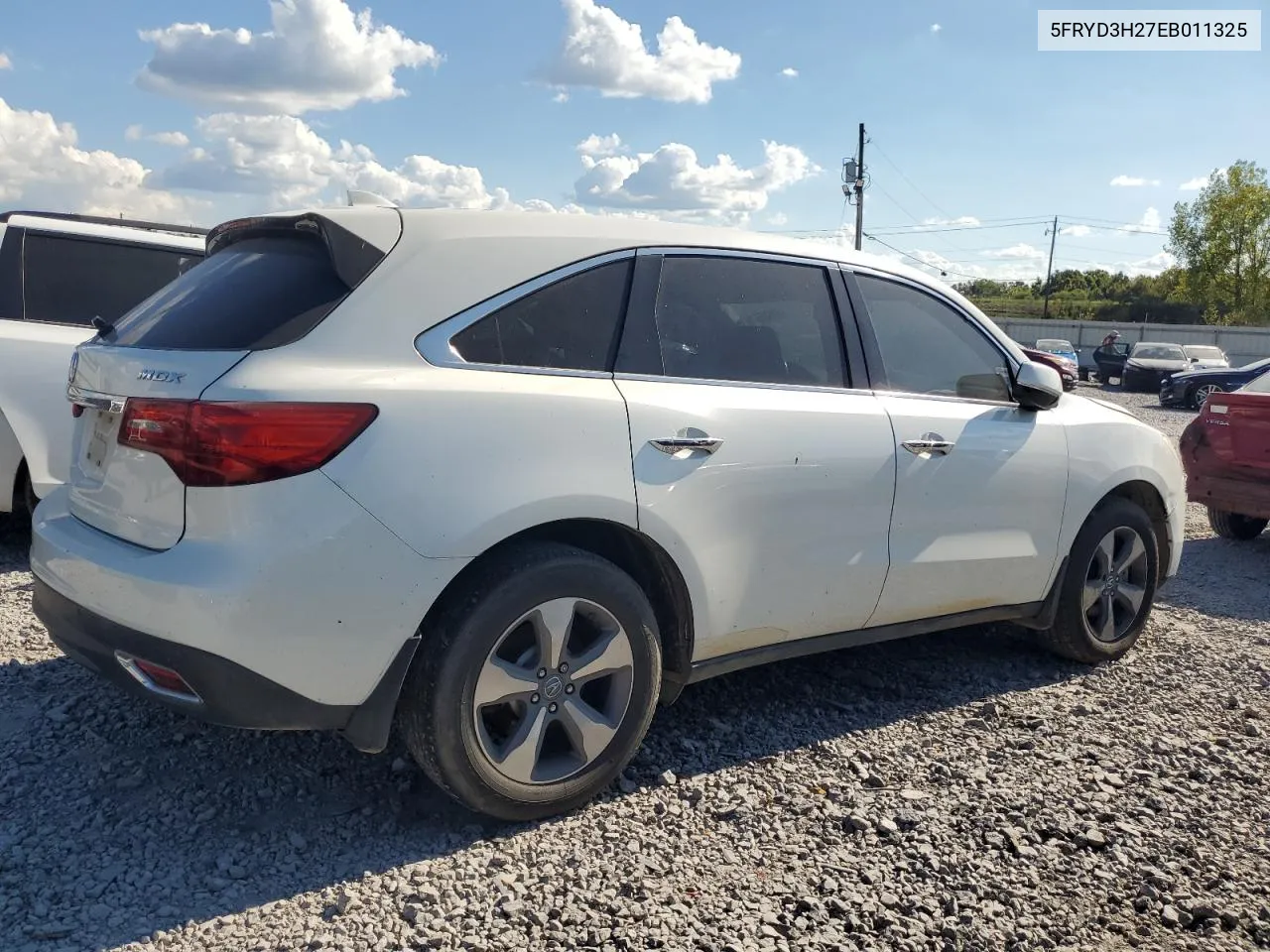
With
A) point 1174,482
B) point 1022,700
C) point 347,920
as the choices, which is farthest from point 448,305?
point 1174,482

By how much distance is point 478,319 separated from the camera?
9.84 ft

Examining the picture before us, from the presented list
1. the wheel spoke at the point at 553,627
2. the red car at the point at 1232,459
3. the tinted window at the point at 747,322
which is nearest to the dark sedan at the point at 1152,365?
the red car at the point at 1232,459

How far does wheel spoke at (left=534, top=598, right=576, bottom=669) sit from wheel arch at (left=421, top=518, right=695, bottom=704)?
0.64 ft

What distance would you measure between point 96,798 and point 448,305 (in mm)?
1798

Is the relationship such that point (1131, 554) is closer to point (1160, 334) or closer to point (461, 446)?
point (461, 446)

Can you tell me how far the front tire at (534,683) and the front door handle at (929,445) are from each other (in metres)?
1.20

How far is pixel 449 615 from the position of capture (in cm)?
284

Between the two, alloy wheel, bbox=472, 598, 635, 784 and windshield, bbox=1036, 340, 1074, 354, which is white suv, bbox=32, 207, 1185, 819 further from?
windshield, bbox=1036, 340, 1074, 354

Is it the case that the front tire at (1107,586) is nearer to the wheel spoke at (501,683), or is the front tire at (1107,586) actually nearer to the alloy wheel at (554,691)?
the alloy wheel at (554,691)

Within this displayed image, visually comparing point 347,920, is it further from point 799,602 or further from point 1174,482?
point 1174,482

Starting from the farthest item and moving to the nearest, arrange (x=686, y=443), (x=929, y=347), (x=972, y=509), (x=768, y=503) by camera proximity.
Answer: (x=929, y=347) < (x=972, y=509) < (x=768, y=503) < (x=686, y=443)

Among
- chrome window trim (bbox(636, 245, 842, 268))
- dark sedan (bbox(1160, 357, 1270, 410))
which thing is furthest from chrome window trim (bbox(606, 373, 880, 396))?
dark sedan (bbox(1160, 357, 1270, 410))

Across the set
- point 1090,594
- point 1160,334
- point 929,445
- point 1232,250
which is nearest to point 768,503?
point 929,445

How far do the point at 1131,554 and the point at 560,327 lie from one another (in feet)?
10.2
